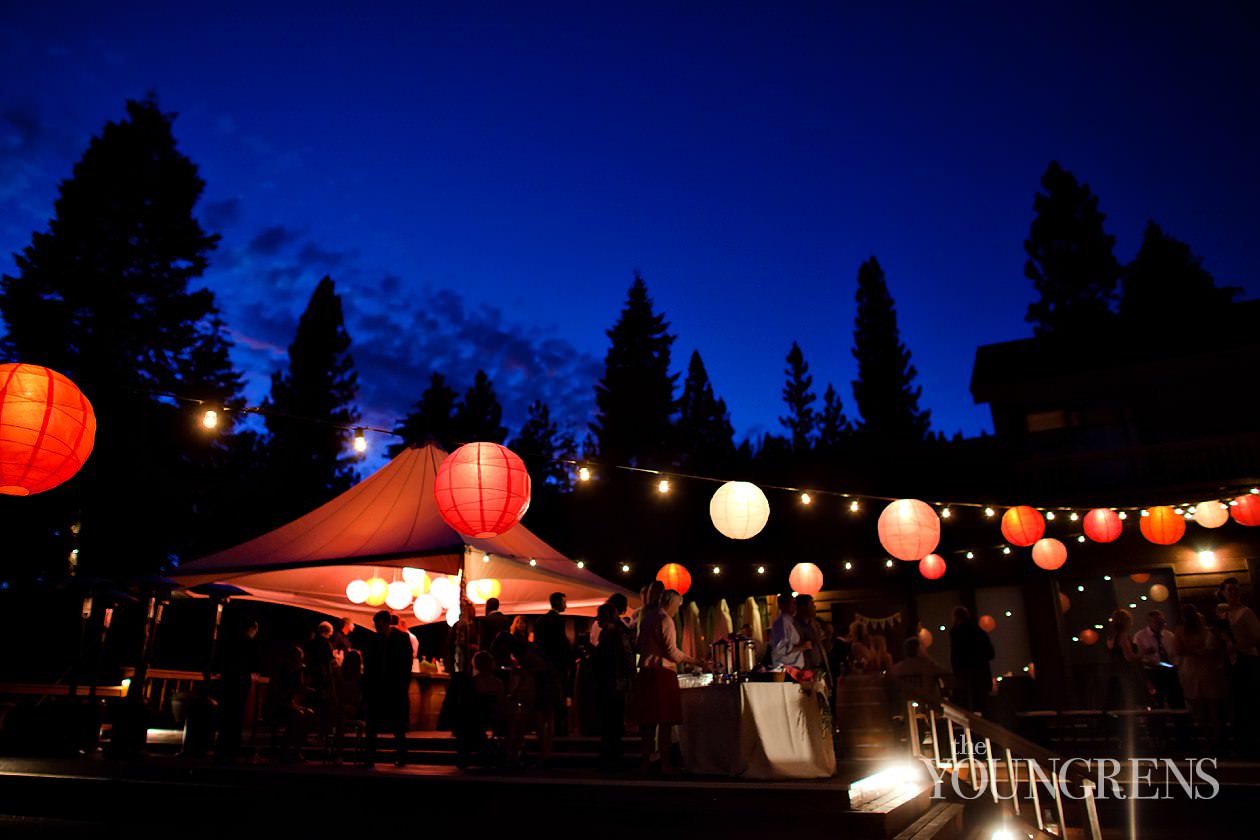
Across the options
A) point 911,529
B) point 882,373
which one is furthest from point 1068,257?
point 911,529

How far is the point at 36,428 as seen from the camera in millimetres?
5555

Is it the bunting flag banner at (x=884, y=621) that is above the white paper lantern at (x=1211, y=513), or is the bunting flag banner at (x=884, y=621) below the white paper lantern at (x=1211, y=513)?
below

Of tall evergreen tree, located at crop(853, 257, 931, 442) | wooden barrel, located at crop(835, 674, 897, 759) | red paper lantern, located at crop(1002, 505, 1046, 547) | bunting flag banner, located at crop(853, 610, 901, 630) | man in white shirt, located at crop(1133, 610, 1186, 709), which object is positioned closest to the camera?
wooden barrel, located at crop(835, 674, 897, 759)

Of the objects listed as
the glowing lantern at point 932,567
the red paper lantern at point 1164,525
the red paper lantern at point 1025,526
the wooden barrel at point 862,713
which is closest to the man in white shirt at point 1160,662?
the red paper lantern at point 1164,525

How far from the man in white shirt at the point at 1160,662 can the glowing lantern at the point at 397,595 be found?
32.6 feet

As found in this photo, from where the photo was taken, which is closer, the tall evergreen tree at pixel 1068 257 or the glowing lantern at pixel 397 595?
the glowing lantern at pixel 397 595

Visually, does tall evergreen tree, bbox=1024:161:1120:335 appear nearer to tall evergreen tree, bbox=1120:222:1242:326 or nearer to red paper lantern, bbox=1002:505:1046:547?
tall evergreen tree, bbox=1120:222:1242:326

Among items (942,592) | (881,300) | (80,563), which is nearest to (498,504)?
(942,592)

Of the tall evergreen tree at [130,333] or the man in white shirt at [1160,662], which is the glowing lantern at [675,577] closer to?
the man in white shirt at [1160,662]

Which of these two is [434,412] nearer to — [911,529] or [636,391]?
[636,391]

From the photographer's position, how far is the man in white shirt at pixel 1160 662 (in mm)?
9797

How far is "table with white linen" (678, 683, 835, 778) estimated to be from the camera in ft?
20.4

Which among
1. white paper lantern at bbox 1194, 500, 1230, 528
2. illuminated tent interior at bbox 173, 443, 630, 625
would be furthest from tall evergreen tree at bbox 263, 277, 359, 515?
white paper lantern at bbox 1194, 500, 1230, 528

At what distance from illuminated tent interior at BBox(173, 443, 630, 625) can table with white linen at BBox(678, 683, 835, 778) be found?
3298mm
